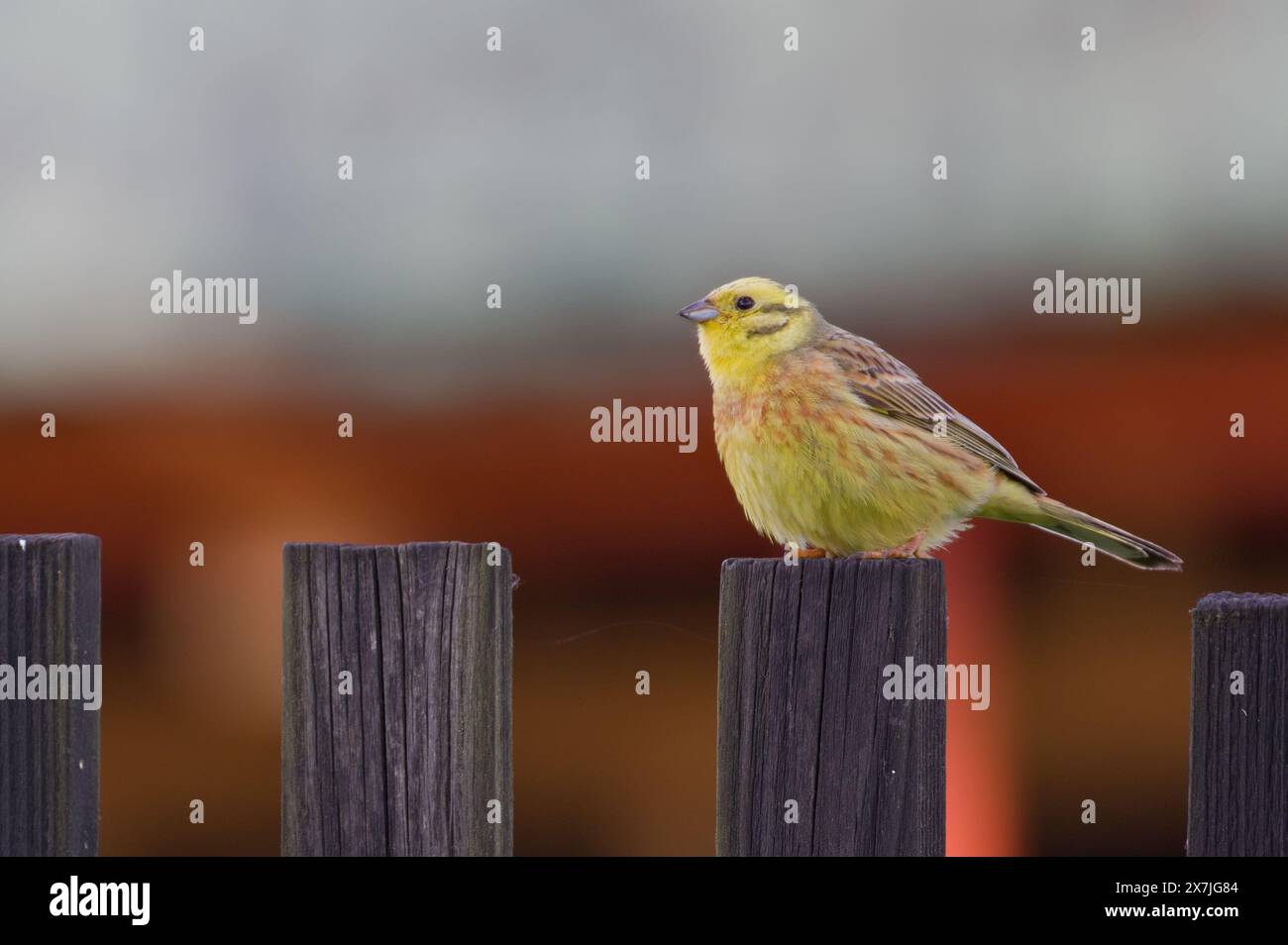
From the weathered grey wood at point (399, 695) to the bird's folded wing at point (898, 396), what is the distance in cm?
263

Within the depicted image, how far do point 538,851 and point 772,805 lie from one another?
12.6 ft

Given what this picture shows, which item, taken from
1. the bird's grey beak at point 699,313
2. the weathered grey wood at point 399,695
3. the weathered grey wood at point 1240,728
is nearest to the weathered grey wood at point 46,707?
the weathered grey wood at point 399,695

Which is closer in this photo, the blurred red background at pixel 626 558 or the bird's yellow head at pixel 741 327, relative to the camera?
the bird's yellow head at pixel 741 327

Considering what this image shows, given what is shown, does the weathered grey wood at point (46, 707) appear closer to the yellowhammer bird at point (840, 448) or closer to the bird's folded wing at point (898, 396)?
the yellowhammer bird at point (840, 448)

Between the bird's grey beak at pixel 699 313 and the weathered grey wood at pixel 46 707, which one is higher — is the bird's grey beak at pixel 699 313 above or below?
above

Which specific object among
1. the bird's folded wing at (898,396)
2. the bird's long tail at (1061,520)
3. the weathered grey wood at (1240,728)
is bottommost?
the weathered grey wood at (1240,728)

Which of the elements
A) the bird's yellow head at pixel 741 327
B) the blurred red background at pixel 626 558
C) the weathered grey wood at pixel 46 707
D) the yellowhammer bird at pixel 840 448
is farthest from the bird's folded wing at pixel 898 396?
the weathered grey wood at pixel 46 707

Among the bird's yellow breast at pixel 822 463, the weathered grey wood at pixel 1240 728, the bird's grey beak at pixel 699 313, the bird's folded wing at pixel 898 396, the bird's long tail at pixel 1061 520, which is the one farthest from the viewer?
Answer: the bird's folded wing at pixel 898 396

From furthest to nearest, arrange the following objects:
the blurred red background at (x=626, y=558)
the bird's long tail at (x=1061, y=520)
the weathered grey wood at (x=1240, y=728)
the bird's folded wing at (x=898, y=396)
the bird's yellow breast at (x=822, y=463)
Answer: the blurred red background at (x=626, y=558) → the bird's folded wing at (x=898, y=396) → the bird's long tail at (x=1061, y=520) → the bird's yellow breast at (x=822, y=463) → the weathered grey wood at (x=1240, y=728)

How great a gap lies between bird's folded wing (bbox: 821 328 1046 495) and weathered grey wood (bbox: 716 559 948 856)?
2.40m

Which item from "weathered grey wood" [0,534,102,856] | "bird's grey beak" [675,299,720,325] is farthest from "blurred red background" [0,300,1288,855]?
"weathered grey wood" [0,534,102,856]

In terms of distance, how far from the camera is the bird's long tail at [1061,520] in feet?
16.2

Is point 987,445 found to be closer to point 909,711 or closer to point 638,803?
point 638,803

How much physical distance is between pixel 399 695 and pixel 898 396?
116 inches
